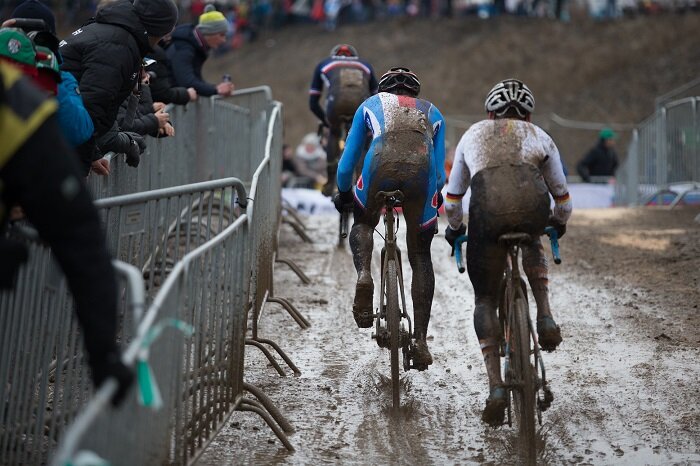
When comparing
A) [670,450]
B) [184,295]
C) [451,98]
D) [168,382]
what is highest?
[451,98]

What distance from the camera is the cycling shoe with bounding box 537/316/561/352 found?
729 centimetres

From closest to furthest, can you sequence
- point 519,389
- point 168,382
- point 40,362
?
point 168,382, point 40,362, point 519,389

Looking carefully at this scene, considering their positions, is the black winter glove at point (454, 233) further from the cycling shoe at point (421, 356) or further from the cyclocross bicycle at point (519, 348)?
the cycling shoe at point (421, 356)

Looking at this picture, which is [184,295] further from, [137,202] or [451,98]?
[451,98]

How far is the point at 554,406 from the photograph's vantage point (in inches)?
320

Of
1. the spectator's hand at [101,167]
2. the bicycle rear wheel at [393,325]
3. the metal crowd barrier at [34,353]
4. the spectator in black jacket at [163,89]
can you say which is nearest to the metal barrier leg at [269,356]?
the bicycle rear wheel at [393,325]

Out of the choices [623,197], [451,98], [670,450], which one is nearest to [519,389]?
[670,450]

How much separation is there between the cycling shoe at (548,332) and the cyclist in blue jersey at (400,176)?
1167 mm

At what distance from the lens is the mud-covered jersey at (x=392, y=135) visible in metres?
8.41

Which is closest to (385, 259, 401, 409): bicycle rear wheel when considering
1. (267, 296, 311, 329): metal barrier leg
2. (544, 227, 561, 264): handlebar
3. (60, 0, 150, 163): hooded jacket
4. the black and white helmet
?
(544, 227, 561, 264): handlebar

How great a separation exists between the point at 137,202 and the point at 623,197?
17.6 metres

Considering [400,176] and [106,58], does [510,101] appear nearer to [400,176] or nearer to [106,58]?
[400,176]

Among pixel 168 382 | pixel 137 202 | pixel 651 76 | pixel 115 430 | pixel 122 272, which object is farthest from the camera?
pixel 651 76

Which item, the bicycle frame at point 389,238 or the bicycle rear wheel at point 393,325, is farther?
the bicycle frame at point 389,238
